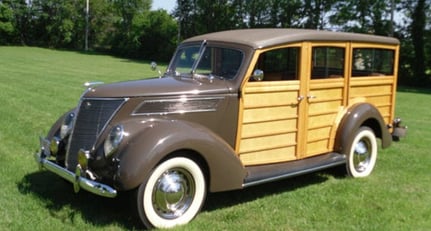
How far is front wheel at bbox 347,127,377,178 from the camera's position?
5961 millimetres

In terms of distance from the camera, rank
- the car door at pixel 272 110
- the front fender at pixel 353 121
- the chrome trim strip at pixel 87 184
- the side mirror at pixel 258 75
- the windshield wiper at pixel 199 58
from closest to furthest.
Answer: the chrome trim strip at pixel 87 184, the side mirror at pixel 258 75, the car door at pixel 272 110, the windshield wiper at pixel 199 58, the front fender at pixel 353 121

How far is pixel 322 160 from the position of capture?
5.56 meters

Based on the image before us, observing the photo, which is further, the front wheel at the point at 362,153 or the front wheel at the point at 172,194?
the front wheel at the point at 362,153

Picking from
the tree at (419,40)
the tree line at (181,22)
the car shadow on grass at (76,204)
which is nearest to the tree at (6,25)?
the tree line at (181,22)

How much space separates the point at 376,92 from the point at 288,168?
2090 mm

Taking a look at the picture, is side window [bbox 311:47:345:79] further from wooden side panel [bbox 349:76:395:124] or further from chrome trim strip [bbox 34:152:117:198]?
chrome trim strip [bbox 34:152:117:198]

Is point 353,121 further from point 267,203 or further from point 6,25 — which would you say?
point 6,25

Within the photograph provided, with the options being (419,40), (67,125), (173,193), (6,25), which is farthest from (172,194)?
(6,25)

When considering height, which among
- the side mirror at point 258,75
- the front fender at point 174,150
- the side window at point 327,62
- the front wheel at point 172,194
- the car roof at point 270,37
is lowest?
the front wheel at point 172,194

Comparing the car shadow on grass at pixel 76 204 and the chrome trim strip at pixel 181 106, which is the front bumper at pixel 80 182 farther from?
the chrome trim strip at pixel 181 106

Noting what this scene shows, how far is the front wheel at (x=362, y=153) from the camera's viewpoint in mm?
5961

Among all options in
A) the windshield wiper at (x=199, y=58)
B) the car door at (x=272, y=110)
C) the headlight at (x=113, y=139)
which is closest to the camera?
the headlight at (x=113, y=139)

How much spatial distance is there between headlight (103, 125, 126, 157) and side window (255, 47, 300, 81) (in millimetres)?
1877

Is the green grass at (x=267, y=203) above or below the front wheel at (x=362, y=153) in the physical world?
below
